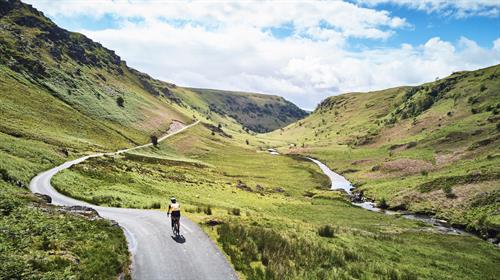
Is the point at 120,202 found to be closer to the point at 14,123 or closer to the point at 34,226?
the point at 34,226

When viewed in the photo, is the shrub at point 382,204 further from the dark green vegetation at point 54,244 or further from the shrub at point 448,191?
the dark green vegetation at point 54,244

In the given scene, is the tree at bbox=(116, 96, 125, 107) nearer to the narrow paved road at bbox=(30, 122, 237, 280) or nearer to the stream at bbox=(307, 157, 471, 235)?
the stream at bbox=(307, 157, 471, 235)

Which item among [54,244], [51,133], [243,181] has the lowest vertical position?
[243,181]

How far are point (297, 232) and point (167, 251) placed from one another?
48.8 feet

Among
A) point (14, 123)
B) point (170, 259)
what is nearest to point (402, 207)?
point (170, 259)

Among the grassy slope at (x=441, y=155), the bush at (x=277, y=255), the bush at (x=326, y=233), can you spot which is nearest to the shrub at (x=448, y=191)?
the grassy slope at (x=441, y=155)

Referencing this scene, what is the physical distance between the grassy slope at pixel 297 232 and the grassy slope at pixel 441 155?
11327 mm

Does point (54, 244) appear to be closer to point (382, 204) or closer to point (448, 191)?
point (382, 204)

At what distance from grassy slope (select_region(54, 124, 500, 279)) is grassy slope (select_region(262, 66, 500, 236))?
1133cm

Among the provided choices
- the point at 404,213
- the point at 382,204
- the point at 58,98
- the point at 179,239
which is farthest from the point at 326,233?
the point at 58,98

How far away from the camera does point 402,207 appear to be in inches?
2773

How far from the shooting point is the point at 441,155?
9881cm

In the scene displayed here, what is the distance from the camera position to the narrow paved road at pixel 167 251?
20.2 m

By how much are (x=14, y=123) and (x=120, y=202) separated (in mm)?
56677
